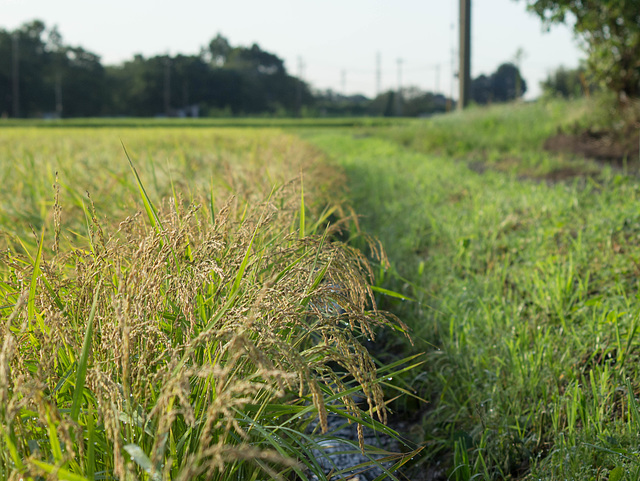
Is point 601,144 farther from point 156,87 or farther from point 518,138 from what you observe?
point 156,87

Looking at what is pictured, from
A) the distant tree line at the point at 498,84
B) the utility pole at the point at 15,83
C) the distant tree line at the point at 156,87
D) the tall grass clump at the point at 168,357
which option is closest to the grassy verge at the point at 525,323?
the tall grass clump at the point at 168,357

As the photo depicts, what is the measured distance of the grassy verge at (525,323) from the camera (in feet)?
A: 5.59

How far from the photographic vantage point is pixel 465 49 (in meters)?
16.8

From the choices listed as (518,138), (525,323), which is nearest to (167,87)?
(518,138)

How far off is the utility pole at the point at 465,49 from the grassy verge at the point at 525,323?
13553mm

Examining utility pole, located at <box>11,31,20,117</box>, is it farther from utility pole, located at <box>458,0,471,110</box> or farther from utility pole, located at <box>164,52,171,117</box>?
utility pole, located at <box>458,0,471,110</box>

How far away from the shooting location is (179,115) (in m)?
59.3

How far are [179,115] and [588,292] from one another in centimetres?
6161

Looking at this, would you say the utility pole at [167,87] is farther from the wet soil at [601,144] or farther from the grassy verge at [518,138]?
the wet soil at [601,144]

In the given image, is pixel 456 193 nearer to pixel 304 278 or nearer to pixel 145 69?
pixel 304 278

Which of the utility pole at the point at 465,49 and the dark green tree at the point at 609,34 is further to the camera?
the utility pole at the point at 465,49

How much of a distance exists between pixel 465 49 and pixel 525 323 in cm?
1644

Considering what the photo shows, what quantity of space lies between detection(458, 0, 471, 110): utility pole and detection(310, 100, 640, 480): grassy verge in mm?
13553

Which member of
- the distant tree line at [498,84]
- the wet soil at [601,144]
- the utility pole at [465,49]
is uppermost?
the distant tree line at [498,84]
